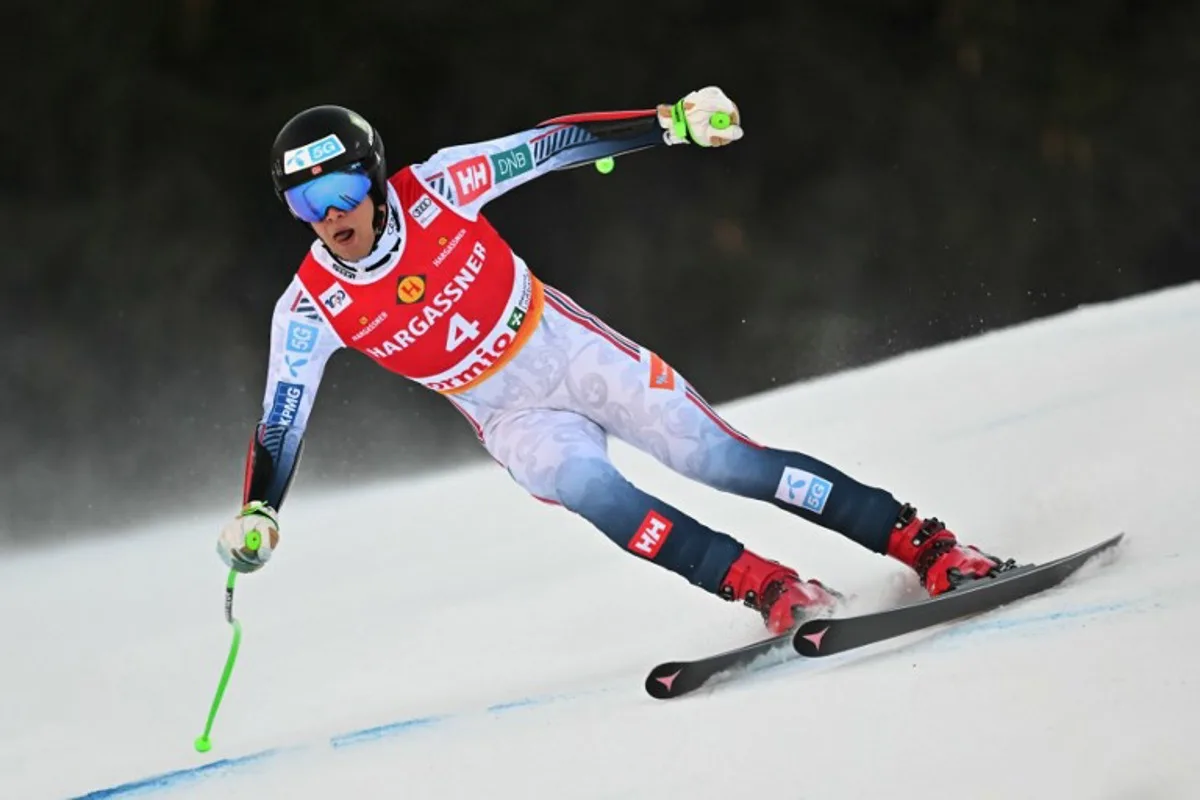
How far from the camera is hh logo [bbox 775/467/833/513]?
3408 millimetres

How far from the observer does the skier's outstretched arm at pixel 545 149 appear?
344 cm

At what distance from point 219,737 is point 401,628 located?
802mm

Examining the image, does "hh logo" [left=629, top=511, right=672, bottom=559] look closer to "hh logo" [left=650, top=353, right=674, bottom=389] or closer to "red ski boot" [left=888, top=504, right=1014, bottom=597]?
"hh logo" [left=650, top=353, right=674, bottom=389]

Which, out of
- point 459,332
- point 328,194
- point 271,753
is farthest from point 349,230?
point 271,753

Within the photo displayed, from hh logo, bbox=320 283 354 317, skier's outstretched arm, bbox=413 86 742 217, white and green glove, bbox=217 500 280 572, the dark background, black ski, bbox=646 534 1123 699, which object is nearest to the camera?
black ski, bbox=646 534 1123 699

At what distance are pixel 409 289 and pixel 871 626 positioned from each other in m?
1.22

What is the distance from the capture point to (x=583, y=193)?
6406 mm

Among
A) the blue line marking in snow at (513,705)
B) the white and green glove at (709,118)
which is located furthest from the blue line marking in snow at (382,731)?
the white and green glove at (709,118)

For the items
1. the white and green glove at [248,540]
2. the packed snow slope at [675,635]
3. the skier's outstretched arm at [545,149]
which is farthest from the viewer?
the skier's outstretched arm at [545,149]

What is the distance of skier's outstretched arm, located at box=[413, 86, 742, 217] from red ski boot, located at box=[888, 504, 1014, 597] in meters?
0.96

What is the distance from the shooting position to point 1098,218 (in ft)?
22.3

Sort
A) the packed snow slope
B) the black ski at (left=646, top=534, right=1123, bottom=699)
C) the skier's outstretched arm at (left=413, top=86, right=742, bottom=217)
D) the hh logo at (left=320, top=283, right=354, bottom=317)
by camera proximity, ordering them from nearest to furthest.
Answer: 1. the packed snow slope
2. the black ski at (left=646, top=534, right=1123, bottom=699)
3. the hh logo at (left=320, top=283, right=354, bottom=317)
4. the skier's outstretched arm at (left=413, top=86, right=742, bottom=217)

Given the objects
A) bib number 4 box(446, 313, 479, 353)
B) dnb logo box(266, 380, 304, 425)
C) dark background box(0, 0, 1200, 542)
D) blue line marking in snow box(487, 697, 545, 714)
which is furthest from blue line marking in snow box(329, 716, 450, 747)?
dark background box(0, 0, 1200, 542)

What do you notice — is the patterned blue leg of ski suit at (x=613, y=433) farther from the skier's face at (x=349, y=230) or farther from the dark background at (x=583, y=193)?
the dark background at (x=583, y=193)
